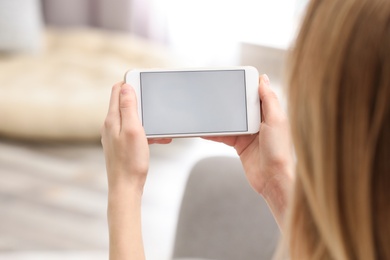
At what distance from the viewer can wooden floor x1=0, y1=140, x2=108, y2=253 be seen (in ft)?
6.75

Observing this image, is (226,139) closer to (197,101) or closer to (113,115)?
(197,101)

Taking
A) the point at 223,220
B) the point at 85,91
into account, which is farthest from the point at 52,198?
the point at 223,220

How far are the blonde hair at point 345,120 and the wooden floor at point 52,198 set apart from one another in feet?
4.87

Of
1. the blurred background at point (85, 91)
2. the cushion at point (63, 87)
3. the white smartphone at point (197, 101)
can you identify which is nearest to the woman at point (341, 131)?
the white smartphone at point (197, 101)

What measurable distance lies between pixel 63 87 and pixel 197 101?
70.9 inches

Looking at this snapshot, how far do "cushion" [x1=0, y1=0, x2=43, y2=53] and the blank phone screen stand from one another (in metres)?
2.27

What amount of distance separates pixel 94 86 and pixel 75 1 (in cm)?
112

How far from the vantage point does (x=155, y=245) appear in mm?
2035

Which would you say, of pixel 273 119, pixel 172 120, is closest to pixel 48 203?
pixel 172 120

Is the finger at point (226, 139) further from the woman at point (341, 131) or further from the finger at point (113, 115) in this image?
the woman at point (341, 131)

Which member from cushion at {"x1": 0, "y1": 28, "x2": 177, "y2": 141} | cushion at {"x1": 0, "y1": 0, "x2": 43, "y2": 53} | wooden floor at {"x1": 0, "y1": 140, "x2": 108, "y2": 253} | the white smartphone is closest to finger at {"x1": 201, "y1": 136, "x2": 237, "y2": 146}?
the white smartphone

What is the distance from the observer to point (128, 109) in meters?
0.91

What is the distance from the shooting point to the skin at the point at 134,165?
867 millimetres

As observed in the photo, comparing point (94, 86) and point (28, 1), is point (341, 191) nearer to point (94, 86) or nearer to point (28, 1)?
point (94, 86)
